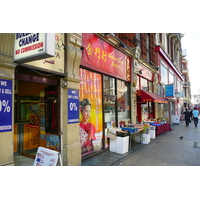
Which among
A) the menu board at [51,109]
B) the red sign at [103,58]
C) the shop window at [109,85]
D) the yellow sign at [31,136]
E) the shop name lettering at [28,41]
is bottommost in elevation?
the yellow sign at [31,136]

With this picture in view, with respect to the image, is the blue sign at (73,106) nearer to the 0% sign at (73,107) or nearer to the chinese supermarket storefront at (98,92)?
the 0% sign at (73,107)

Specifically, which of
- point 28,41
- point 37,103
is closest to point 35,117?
point 37,103

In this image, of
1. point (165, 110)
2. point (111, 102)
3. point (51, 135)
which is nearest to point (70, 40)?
point (51, 135)

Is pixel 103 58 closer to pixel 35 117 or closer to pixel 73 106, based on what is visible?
pixel 73 106

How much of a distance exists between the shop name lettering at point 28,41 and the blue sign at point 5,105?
0.76 m

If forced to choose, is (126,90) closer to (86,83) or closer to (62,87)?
(86,83)

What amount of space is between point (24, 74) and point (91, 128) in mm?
3311

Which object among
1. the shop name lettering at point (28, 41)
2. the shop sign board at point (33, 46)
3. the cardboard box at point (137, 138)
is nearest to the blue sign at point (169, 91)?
the cardboard box at point (137, 138)

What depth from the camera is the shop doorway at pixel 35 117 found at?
5.20 m

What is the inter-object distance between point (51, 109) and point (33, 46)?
2.50m

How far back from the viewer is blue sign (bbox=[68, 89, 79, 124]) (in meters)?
5.10

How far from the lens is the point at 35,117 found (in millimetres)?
6723

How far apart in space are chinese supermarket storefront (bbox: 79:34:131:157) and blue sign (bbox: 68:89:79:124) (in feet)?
1.71

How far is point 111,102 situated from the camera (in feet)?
25.5
